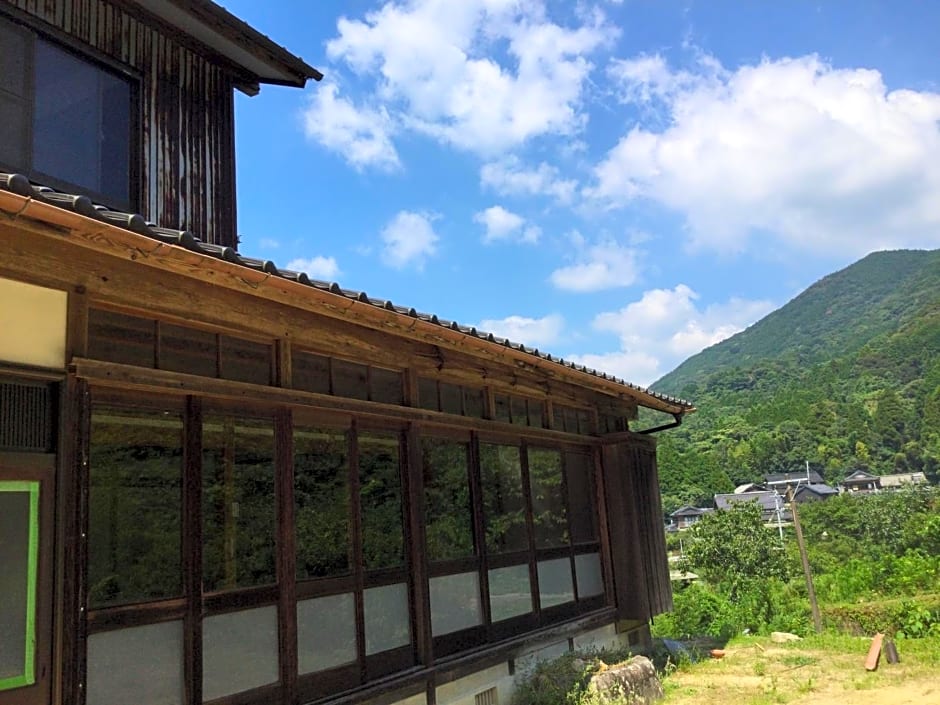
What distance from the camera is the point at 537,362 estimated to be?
727 centimetres

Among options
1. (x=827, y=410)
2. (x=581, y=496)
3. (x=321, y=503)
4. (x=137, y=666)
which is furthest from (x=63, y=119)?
(x=827, y=410)

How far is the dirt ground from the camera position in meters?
8.44

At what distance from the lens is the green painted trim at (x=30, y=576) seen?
3695 millimetres

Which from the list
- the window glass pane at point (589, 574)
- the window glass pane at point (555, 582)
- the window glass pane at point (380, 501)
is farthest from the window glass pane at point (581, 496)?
the window glass pane at point (380, 501)

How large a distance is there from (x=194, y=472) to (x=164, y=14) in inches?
185

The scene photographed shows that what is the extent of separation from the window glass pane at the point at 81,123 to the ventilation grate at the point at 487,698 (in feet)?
17.7

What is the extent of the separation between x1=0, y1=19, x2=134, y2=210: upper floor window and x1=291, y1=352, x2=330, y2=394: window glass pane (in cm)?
234

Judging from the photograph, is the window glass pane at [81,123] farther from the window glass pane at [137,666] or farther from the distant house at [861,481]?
the distant house at [861,481]

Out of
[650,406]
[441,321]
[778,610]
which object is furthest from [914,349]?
[441,321]

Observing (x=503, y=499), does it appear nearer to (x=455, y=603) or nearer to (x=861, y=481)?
(x=455, y=603)

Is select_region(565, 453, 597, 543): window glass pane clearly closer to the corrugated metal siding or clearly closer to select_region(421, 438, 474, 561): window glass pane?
select_region(421, 438, 474, 561): window glass pane

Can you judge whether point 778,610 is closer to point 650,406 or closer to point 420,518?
point 650,406

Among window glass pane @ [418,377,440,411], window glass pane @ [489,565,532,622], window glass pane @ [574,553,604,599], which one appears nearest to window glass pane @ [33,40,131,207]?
window glass pane @ [418,377,440,411]

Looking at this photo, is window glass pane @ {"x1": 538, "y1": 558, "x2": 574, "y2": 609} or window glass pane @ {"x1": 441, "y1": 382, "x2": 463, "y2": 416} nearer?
window glass pane @ {"x1": 441, "y1": 382, "x2": 463, "y2": 416}
